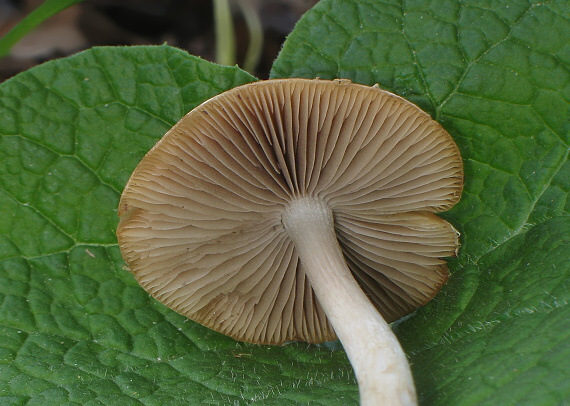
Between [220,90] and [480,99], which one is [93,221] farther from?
[480,99]

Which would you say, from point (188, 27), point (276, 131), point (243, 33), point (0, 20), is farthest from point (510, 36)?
point (0, 20)

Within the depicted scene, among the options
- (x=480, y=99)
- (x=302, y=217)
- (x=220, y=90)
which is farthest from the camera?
(x=220, y=90)

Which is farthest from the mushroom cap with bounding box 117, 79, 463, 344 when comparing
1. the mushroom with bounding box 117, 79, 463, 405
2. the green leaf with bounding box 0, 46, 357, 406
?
the green leaf with bounding box 0, 46, 357, 406

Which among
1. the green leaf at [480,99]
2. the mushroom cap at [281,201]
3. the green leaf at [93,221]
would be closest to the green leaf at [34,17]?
the green leaf at [93,221]

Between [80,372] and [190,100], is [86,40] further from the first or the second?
[80,372]

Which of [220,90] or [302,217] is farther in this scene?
[220,90]

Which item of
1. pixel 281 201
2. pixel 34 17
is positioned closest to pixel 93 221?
pixel 281 201
